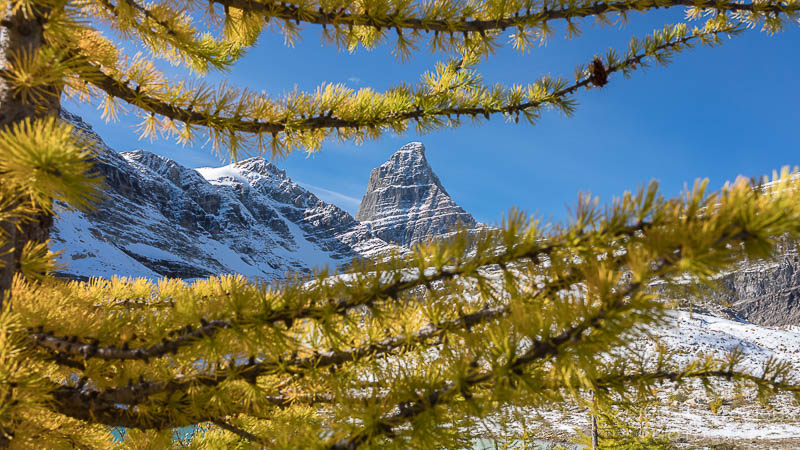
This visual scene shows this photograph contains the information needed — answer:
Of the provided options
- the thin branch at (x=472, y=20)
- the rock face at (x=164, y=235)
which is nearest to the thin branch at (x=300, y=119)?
the thin branch at (x=472, y=20)

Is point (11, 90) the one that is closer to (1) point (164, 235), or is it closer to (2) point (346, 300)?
(2) point (346, 300)

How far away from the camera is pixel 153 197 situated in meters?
174

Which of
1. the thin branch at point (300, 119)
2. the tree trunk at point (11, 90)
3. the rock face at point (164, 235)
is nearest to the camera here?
the tree trunk at point (11, 90)

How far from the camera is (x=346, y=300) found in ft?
4.72

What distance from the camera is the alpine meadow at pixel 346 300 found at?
103 cm

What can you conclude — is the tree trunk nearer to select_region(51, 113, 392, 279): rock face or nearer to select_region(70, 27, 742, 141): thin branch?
select_region(70, 27, 742, 141): thin branch

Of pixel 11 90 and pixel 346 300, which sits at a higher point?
pixel 11 90

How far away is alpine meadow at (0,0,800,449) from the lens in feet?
3.37

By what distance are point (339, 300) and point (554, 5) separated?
2309 mm

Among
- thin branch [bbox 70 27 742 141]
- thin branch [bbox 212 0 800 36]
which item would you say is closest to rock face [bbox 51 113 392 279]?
thin branch [bbox 70 27 742 141]

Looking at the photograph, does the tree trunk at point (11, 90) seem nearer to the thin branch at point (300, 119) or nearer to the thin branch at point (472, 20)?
the thin branch at point (300, 119)

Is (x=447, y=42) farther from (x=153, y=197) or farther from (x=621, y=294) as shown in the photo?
(x=153, y=197)

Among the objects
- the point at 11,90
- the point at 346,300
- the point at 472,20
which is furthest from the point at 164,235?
the point at 346,300

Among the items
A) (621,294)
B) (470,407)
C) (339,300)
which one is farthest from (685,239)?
(339,300)
